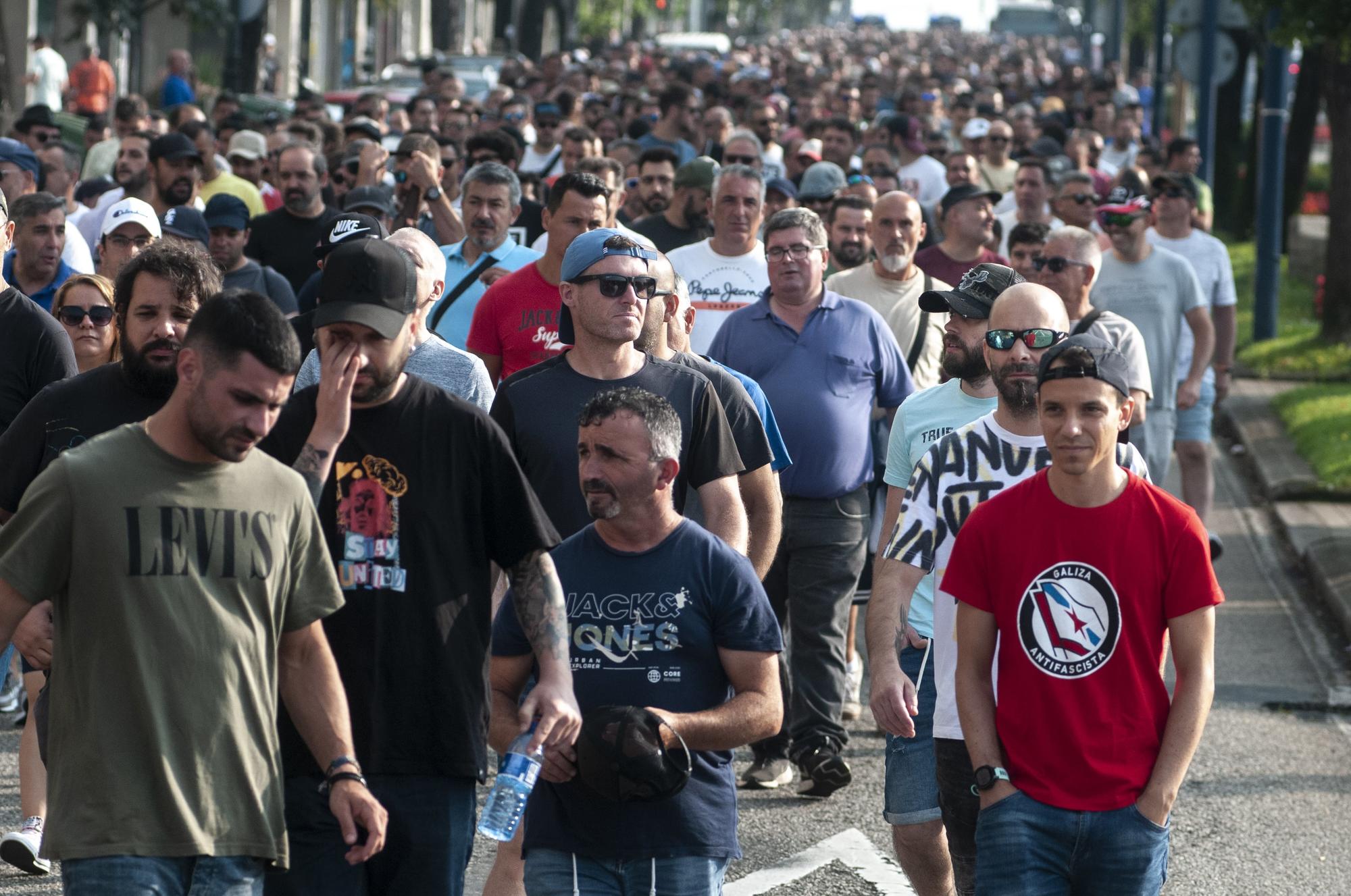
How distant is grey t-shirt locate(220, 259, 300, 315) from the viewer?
30.6ft

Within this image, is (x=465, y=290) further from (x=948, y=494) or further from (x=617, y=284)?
(x=948, y=494)

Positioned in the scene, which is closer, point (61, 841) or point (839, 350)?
point (61, 841)

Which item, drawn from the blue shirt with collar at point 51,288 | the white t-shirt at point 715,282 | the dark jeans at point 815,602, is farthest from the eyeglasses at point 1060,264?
the blue shirt with collar at point 51,288

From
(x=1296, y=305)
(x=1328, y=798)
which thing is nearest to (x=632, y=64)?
(x=1296, y=305)

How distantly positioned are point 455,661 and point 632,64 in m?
46.9

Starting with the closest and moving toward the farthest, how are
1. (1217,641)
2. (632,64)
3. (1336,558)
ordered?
1. (1217,641)
2. (1336,558)
3. (632,64)

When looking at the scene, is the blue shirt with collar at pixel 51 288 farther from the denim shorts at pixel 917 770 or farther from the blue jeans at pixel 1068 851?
the blue jeans at pixel 1068 851

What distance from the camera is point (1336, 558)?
11516mm

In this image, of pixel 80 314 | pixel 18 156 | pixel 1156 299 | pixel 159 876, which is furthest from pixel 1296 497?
pixel 159 876

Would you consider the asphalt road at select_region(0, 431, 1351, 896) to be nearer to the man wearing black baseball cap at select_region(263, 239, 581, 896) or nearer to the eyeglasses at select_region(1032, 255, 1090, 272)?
the eyeglasses at select_region(1032, 255, 1090, 272)

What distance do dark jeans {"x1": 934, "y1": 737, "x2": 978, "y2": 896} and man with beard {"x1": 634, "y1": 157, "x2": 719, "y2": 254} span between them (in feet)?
20.0

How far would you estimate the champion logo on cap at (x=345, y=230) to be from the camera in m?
6.52

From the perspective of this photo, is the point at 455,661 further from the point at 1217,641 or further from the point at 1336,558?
the point at 1336,558

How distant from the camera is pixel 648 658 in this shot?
457 cm
